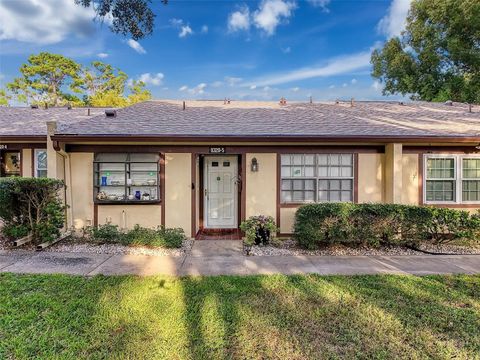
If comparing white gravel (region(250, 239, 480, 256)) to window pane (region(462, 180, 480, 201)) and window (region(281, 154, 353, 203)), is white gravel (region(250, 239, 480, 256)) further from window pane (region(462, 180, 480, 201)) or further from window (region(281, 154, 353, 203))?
window pane (region(462, 180, 480, 201))

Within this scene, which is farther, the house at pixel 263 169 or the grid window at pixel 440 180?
the grid window at pixel 440 180

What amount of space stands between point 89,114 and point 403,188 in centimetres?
1086

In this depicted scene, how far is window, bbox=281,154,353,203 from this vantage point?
24.1 feet

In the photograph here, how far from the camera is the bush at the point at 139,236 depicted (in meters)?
6.33

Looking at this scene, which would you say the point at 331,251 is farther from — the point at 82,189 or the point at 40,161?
the point at 40,161

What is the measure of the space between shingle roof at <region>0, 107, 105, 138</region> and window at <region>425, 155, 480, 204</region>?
1030cm

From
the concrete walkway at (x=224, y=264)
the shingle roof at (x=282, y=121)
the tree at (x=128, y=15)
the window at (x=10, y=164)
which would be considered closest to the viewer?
the tree at (x=128, y=15)

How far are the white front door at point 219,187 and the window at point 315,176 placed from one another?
1531 millimetres

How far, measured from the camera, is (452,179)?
7418 millimetres

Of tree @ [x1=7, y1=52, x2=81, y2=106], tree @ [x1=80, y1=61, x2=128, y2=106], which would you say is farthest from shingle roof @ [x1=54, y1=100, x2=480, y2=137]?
tree @ [x1=7, y1=52, x2=81, y2=106]

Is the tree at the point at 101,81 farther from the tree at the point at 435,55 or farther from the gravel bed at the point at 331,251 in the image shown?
the gravel bed at the point at 331,251

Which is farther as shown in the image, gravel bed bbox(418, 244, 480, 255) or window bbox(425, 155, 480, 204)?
window bbox(425, 155, 480, 204)

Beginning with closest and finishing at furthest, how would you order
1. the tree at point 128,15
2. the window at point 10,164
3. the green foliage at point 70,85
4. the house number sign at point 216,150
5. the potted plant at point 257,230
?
the tree at point 128,15, the potted plant at point 257,230, the house number sign at point 216,150, the window at point 10,164, the green foliage at point 70,85

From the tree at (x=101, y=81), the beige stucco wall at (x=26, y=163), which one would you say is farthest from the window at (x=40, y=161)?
the tree at (x=101, y=81)
